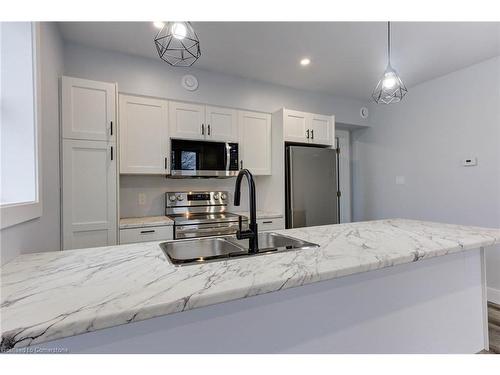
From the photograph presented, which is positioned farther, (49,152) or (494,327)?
(494,327)

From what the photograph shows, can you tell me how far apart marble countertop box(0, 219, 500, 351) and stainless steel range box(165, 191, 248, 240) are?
1.30 metres

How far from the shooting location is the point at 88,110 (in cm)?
222

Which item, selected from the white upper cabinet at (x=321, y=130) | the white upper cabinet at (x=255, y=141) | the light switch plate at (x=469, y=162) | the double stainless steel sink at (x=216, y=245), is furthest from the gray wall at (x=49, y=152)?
the light switch plate at (x=469, y=162)

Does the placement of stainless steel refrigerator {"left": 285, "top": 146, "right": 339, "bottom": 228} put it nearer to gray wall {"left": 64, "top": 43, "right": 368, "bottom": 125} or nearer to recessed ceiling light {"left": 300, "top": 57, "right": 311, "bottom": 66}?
gray wall {"left": 64, "top": 43, "right": 368, "bottom": 125}

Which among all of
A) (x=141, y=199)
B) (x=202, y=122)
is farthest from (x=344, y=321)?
(x=141, y=199)

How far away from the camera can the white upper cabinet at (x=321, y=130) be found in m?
3.33

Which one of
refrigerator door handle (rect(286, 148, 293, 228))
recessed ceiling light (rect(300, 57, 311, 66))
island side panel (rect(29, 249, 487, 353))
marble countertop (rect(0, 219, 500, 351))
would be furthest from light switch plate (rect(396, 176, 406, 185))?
marble countertop (rect(0, 219, 500, 351))

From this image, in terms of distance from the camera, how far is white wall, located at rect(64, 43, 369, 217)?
8.33 ft

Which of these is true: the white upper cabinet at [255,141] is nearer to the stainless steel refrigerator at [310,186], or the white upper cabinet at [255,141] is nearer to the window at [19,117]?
the stainless steel refrigerator at [310,186]

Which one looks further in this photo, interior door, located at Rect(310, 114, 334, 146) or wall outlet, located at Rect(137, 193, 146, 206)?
interior door, located at Rect(310, 114, 334, 146)

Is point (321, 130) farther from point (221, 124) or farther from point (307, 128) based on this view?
point (221, 124)

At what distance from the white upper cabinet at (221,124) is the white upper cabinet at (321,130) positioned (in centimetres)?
103

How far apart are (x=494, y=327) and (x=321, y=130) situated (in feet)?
8.47

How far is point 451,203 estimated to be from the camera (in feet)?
10.1
